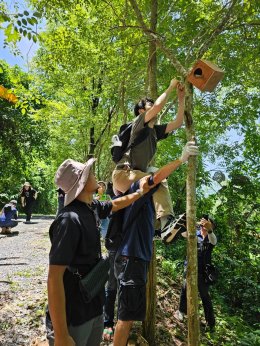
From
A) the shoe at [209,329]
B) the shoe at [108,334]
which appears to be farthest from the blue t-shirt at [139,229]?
the shoe at [209,329]

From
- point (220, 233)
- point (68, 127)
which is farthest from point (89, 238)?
point (68, 127)

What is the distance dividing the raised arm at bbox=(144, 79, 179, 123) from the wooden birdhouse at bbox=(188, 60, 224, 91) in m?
0.20

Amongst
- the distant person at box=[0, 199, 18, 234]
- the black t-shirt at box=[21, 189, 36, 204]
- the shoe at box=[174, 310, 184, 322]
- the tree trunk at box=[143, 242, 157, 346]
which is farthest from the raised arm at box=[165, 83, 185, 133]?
the black t-shirt at box=[21, 189, 36, 204]

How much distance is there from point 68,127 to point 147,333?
12.4 m

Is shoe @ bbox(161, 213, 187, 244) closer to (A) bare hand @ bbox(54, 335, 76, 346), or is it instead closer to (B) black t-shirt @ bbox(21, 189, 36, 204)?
(A) bare hand @ bbox(54, 335, 76, 346)

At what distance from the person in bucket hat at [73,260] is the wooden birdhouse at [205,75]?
1.56 m

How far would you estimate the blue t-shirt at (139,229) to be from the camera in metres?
3.20

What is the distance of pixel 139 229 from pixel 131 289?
58 centimetres

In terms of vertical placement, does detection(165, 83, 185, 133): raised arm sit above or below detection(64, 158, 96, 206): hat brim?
above

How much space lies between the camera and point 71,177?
246 centimetres

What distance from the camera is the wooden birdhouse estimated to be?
3.29 meters

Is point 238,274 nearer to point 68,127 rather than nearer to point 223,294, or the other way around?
point 223,294

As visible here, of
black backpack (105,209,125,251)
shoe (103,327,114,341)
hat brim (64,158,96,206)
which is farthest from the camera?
shoe (103,327,114,341)

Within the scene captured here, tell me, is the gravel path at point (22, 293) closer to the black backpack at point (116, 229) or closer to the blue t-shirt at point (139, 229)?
the black backpack at point (116, 229)
